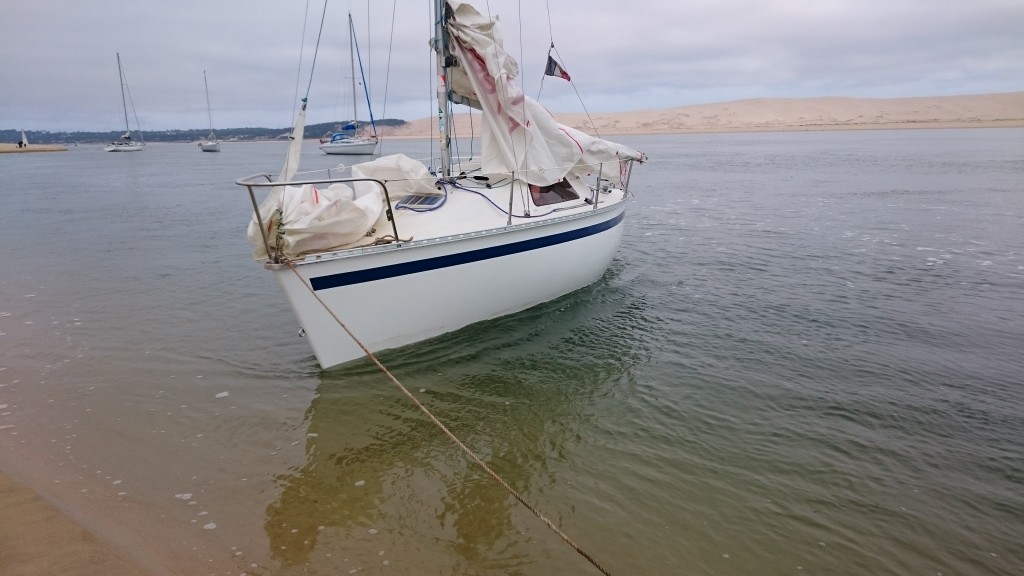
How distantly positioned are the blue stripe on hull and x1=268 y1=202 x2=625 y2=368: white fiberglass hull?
0.04ft

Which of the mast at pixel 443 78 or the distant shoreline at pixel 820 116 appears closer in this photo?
the mast at pixel 443 78

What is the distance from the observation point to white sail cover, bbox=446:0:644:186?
8.95 meters

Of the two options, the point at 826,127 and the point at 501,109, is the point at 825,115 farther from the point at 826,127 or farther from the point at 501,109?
the point at 501,109

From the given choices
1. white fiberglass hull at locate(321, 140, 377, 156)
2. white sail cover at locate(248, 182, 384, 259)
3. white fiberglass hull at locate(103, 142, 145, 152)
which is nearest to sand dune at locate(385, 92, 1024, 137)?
white fiberglass hull at locate(321, 140, 377, 156)

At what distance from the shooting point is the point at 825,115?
124438 millimetres

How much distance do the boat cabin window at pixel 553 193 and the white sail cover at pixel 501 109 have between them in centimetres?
19

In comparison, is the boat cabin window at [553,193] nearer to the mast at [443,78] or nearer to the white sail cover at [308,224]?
the mast at [443,78]

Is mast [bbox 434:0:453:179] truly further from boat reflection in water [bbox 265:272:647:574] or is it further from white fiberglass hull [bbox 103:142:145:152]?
white fiberglass hull [bbox 103:142:145:152]

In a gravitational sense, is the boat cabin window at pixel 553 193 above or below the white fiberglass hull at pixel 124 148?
below

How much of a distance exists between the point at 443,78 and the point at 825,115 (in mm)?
138156

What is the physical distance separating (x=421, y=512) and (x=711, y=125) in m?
134

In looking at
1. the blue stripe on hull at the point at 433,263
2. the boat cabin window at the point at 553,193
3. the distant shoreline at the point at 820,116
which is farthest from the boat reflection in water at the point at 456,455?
the distant shoreline at the point at 820,116

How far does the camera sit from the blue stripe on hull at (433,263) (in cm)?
690

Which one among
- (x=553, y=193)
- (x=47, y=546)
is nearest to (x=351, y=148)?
(x=553, y=193)
